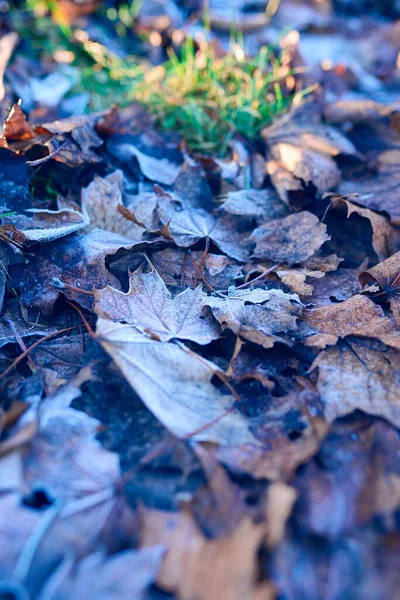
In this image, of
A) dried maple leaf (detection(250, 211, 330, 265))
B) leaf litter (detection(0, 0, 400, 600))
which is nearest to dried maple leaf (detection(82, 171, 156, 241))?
leaf litter (detection(0, 0, 400, 600))

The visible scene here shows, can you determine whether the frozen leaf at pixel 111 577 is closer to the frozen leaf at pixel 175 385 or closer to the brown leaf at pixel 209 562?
the brown leaf at pixel 209 562

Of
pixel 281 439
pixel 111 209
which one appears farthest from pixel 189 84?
pixel 281 439

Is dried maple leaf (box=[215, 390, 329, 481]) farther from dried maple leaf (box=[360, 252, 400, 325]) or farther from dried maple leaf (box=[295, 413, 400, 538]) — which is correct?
dried maple leaf (box=[360, 252, 400, 325])

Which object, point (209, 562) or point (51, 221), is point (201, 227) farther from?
point (209, 562)

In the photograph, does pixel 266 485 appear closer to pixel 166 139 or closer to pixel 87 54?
pixel 166 139

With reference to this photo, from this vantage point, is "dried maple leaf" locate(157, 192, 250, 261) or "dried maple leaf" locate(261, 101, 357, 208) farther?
"dried maple leaf" locate(261, 101, 357, 208)

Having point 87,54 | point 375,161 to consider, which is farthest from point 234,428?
point 87,54

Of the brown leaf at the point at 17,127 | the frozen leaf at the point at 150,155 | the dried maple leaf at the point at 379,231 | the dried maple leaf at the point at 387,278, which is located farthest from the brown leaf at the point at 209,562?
the brown leaf at the point at 17,127
